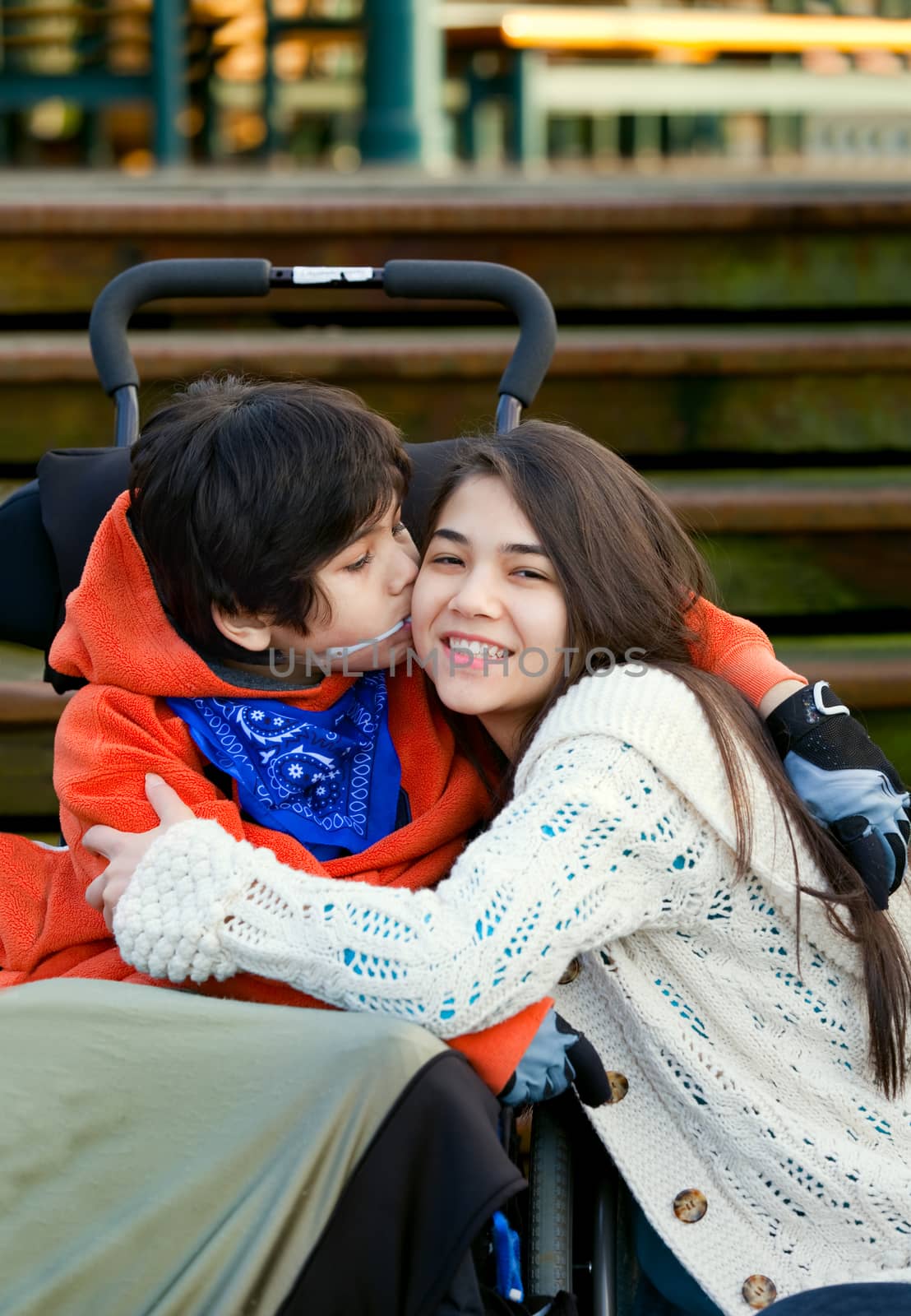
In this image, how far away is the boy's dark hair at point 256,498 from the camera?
4.75ft

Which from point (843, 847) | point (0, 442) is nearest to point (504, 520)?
point (843, 847)

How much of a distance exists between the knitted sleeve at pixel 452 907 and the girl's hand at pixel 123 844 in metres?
0.09

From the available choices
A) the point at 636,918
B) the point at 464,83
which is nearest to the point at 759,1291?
the point at 636,918

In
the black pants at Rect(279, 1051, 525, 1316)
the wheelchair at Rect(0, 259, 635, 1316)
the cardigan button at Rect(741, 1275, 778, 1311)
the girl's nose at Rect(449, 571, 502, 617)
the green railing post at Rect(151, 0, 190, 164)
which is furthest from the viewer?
the green railing post at Rect(151, 0, 190, 164)

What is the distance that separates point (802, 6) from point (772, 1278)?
21.7ft

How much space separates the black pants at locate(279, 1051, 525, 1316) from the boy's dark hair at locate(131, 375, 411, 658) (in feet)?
2.04

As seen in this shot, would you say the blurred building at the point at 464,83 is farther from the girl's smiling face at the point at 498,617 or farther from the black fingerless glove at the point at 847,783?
the black fingerless glove at the point at 847,783

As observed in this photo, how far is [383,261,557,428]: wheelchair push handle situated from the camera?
1786mm

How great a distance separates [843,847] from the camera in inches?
51.1

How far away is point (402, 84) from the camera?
188 inches

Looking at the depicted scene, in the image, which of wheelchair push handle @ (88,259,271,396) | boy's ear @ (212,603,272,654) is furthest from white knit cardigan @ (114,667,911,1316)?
wheelchair push handle @ (88,259,271,396)

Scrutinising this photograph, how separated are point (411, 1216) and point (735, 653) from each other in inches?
27.8

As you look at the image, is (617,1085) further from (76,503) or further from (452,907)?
(76,503)

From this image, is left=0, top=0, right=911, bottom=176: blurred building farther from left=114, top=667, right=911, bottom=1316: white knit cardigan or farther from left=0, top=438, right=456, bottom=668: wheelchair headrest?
left=114, top=667, right=911, bottom=1316: white knit cardigan
